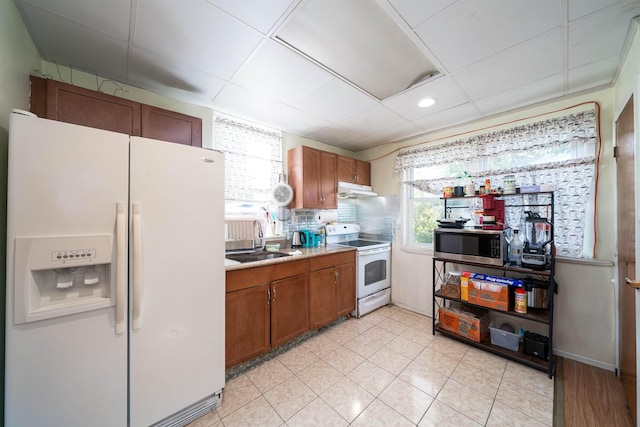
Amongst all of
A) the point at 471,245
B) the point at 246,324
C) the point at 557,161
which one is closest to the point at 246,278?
the point at 246,324

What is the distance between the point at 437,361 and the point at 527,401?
0.59m

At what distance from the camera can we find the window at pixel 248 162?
2.43 meters

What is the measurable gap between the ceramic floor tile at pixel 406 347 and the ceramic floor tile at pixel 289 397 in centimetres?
94

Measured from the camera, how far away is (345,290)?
2.73 meters

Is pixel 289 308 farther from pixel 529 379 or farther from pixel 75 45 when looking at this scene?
pixel 75 45

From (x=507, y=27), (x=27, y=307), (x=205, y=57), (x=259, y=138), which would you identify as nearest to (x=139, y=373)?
(x=27, y=307)

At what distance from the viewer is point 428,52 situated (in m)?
1.53

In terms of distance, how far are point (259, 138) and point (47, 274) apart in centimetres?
206

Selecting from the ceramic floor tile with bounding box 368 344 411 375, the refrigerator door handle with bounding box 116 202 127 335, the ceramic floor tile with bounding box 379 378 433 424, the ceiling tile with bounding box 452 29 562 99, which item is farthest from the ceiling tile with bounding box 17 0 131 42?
the ceramic floor tile with bounding box 368 344 411 375

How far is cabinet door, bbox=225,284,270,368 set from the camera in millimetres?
1786

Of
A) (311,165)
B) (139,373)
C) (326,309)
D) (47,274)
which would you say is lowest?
(326,309)

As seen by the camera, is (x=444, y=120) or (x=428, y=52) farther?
(x=444, y=120)

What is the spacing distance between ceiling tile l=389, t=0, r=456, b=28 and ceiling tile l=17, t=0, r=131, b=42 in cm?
138

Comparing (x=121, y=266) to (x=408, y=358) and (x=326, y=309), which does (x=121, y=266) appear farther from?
(x=408, y=358)
